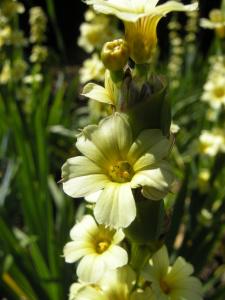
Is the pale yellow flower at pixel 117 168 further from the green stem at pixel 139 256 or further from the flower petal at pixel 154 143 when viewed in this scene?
the green stem at pixel 139 256

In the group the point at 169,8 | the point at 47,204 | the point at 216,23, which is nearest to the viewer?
the point at 169,8

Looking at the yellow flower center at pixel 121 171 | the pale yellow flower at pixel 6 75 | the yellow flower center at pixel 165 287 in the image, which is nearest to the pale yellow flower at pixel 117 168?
the yellow flower center at pixel 121 171

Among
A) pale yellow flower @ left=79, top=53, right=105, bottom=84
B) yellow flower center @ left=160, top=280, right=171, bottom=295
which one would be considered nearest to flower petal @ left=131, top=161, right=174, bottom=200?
yellow flower center @ left=160, top=280, right=171, bottom=295

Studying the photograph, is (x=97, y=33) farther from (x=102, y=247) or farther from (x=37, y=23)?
(x=102, y=247)

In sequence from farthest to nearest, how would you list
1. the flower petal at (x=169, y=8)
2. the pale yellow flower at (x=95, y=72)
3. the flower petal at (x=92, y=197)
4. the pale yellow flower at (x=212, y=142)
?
the pale yellow flower at (x=212, y=142) → the pale yellow flower at (x=95, y=72) → the flower petal at (x=92, y=197) → the flower petal at (x=169, y=8)

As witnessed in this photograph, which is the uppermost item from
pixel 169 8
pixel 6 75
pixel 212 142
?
pixel 169 8

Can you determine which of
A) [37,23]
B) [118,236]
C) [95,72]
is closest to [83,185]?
[118,236]

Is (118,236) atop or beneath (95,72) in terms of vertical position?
atop
